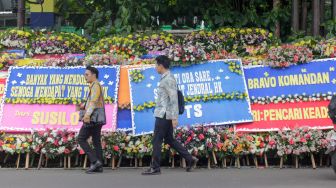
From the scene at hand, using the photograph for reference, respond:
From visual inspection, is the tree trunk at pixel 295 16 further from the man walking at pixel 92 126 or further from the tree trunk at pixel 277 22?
the man walking at pixel 92 126

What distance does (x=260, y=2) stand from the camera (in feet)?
43.9

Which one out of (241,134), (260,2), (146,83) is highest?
(260,2)

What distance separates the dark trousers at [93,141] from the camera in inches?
329

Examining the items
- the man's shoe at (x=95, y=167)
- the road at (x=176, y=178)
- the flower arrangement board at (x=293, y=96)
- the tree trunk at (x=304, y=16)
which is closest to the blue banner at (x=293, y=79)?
the flower arrangement board at (x=293, y=96)

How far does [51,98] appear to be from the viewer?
30.4ft

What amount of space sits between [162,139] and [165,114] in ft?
1.24

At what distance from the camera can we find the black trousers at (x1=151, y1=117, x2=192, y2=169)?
809 centimetres

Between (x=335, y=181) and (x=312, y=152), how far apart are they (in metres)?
1.04

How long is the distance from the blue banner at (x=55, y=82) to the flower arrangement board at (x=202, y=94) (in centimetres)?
36

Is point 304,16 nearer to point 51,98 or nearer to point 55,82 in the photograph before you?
point 55,82

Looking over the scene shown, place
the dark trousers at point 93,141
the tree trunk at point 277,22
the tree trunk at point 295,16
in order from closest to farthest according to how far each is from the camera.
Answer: the dark trousers at point 93,141 → the tree trunk at point 295,16 → the tree trunk at point 277,22

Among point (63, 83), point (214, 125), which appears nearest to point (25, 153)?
point (63, 83)

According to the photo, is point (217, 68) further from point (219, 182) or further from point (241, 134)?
point (219, 182)


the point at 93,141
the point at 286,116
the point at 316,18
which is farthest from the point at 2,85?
the point at 316,18
